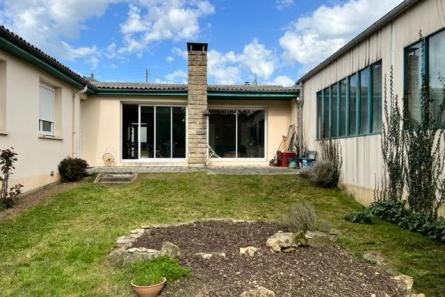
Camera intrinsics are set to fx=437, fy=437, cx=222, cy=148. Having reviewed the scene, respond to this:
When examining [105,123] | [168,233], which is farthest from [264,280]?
[105,123]

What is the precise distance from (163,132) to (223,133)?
111 inches

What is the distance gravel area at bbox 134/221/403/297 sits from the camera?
5359 millimetres

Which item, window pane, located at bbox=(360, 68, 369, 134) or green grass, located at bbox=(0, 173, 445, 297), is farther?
window pane, located at bbox=(360, 68, 369, 134)

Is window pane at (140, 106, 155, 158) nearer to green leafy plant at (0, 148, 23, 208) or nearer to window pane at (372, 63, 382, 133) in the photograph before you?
green leafy plant at (0, 148, 23, 208)

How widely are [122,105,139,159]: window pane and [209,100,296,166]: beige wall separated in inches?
141

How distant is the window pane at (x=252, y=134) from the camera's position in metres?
20.4

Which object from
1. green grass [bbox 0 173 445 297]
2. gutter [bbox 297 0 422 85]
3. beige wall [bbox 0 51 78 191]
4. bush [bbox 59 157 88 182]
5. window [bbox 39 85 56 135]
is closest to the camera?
green grass [bbox 0 173 445 297]

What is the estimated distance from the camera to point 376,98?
36.8 feet

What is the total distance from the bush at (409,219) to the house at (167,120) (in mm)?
9662

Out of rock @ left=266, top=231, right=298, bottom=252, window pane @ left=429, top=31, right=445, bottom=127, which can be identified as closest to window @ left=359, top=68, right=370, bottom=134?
window pane @ left=429, top=31, right=445, bottom=127

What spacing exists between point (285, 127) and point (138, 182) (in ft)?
28.1

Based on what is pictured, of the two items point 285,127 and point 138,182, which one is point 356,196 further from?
point 285,127

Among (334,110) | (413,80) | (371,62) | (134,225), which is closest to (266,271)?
(134,225)

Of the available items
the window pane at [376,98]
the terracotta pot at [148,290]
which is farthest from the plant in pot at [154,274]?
the window pane at [376,98]
